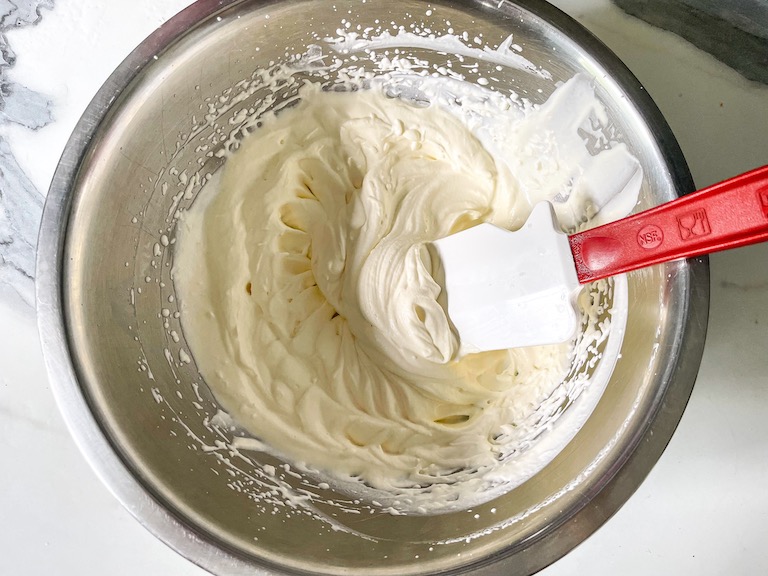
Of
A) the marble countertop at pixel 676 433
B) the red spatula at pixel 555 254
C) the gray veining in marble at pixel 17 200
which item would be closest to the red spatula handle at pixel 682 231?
the red spatula at pixel 555 254

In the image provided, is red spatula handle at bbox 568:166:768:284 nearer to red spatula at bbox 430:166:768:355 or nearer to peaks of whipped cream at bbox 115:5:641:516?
red spatula at bbox 430:166:768:355

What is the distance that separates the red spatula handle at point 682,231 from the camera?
822mm

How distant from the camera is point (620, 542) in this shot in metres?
1.36

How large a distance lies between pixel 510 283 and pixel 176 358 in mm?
716

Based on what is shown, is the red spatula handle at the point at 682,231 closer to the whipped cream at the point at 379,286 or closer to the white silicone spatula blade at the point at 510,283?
the white silicone spatula blade at the point at 510,283

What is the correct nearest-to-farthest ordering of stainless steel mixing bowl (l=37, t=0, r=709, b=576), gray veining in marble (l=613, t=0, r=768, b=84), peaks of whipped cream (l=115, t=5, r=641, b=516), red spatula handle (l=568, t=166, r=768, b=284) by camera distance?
1. red spatula handle (l=568, t=166, r=768, b=284)
2. stainless steel mixing bowl (l=37, t=0, r=709, b=576)
3. peaks of whipped cream (l=115, t=5, r=641, b=516)
4. gray veining in marble (l=613, t=0, r=768, b=84)

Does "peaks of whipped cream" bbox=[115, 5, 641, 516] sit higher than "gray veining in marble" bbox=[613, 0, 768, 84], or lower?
lower

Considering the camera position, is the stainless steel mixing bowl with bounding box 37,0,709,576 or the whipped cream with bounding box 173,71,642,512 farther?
the whipped cream with bounding box 173,71,642,512

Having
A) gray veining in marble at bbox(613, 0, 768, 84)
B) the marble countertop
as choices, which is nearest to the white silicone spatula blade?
the marble countertop

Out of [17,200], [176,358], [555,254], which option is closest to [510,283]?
[555,254]

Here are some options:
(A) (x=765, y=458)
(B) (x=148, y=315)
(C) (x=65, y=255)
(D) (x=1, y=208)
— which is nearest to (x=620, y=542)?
(A) (x=765, y=458)

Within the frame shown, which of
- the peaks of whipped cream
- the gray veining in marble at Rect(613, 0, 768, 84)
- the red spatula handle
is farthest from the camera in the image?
the gray veining in marble at Rect(613, 0, 768, 84)

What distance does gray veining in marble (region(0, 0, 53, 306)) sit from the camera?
1.37m

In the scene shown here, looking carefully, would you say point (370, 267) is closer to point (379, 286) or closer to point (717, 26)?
point (379, 286)
